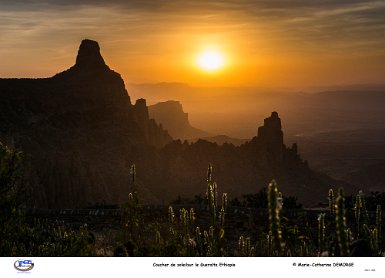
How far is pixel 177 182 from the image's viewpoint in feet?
405

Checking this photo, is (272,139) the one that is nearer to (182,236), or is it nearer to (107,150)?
(107,150)

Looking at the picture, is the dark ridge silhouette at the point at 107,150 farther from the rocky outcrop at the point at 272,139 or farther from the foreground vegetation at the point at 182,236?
the foreground vegetation at the point at 182,236

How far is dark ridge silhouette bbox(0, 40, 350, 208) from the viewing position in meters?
92.5

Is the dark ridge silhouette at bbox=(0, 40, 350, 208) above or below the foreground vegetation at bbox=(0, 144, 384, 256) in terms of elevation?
above

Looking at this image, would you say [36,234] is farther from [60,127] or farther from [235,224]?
[60,127]

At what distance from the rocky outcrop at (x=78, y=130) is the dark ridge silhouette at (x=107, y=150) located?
0.18 m

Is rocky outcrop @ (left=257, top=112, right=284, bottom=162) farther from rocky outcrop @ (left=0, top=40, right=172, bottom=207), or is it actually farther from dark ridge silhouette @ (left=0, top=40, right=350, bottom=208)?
rocky outcrop @ (left=0, top=40, right=172, bottom=207)

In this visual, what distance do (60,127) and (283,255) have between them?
118 meters
